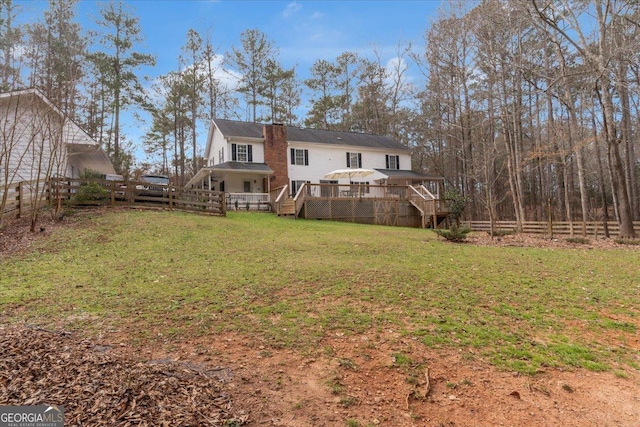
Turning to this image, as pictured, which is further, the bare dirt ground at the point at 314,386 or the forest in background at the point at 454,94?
the forest in background at the point at 454,94

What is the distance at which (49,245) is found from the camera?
8.44 m

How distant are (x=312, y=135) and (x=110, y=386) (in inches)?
1009

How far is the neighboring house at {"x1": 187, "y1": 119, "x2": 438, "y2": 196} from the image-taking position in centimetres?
2286

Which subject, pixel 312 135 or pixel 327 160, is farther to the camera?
pixel 312 135

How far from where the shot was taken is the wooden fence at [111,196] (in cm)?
1167

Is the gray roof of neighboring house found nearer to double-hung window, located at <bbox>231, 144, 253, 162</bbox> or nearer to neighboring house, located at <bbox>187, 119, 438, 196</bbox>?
neighboring house, located at <bbox>187, 119, 438, 196</bbox>

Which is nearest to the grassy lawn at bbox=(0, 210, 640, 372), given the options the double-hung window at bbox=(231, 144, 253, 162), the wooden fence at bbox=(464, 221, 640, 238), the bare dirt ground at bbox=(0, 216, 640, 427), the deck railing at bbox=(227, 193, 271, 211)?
the bare dirt ground at bbox=(0, 216, 640, 427)

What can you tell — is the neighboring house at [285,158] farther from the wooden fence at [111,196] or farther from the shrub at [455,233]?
the shrub at [455,233]

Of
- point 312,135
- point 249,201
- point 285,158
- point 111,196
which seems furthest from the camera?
point 312,135

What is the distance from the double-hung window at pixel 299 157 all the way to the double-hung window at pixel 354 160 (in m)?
3.66

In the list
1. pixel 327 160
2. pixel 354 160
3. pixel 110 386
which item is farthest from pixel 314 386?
pixel 354 160

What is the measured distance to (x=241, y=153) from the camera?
23.3m

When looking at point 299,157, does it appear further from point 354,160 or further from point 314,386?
point 314,386

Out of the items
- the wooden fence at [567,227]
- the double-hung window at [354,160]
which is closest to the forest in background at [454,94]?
the wooden fence at [567,227]
